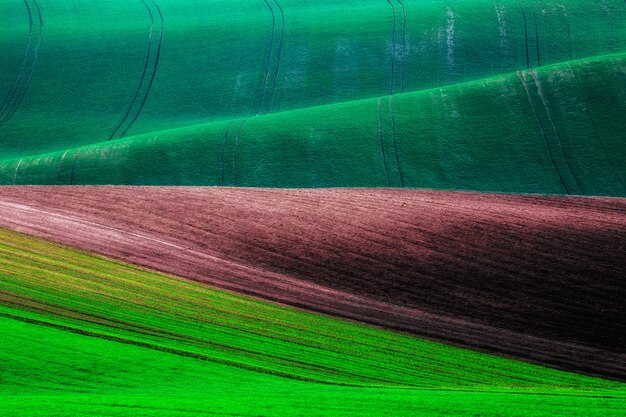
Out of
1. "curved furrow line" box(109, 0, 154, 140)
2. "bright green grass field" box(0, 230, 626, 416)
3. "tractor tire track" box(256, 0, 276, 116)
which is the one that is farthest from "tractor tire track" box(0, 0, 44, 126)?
"bright green grass field" box(0, 230, 626, 416)

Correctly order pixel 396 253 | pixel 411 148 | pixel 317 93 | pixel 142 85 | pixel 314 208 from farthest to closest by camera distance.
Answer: pixel 142 85 → pixel 317 93 → pixel 411 148 → pixel 314 208 → pixel 396 253

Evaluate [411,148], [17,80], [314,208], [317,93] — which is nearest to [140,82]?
[17,80]

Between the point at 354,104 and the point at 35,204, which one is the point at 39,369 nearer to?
the point at 35,204

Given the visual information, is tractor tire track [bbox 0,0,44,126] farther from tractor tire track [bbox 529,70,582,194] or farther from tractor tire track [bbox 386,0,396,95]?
tractor tire track [bbox 529,70,582,194]

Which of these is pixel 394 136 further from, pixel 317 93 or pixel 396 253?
pixel 396 253

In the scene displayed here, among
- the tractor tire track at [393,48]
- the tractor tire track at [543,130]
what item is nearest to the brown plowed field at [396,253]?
the tractor tire track at [543,130]

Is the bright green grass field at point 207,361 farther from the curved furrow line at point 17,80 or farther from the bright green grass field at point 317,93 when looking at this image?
the curved furrow line at point 17,80

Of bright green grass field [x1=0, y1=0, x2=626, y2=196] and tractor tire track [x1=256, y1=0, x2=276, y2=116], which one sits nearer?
bright green grass field [x1=0, y1=0, x2=626, y2=196]
